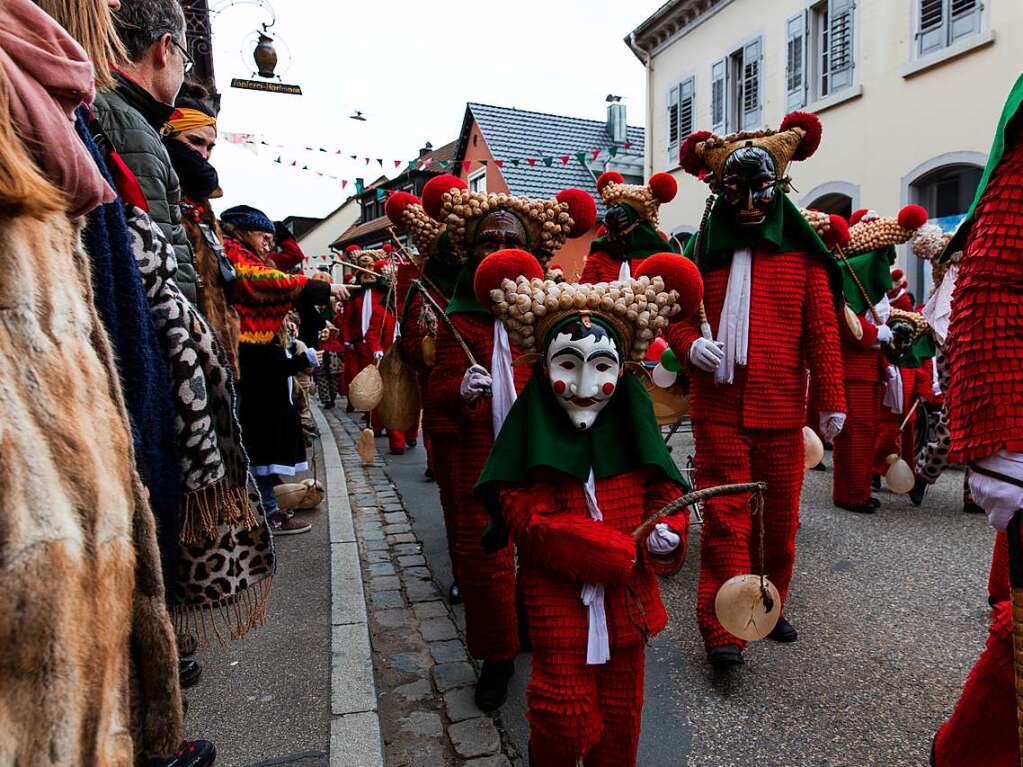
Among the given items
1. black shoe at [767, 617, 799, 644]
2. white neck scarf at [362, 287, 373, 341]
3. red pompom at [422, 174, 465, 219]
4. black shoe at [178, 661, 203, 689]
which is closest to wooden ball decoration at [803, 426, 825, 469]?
black shoe at [767, 617, 799, 644]

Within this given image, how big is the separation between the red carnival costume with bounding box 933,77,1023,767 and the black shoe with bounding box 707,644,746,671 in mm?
1033

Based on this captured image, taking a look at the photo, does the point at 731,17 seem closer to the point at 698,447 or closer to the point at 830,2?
the point at 830,2

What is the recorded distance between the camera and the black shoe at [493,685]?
288cm

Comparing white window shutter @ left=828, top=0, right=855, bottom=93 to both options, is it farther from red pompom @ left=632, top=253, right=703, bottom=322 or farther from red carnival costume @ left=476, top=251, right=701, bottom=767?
red carnival costume @ left=476, top=251, right=701, bottom=767

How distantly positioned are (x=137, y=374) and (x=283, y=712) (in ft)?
6.24

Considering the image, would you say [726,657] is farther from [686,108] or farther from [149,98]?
[686,108]

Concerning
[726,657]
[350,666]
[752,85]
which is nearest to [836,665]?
[726,657]

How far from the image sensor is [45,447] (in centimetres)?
89

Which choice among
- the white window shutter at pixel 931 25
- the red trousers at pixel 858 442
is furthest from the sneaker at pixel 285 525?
the white window shutter at pixel 931 25

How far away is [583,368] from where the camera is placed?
225 centimetres

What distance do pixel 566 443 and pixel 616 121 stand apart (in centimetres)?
2516

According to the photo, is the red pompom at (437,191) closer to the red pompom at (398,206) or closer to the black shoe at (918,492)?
the red pompom at (398,206)

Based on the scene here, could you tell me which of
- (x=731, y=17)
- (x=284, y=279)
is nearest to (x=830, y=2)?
(x=731, y=17)

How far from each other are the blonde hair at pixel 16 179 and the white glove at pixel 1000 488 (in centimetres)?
210
